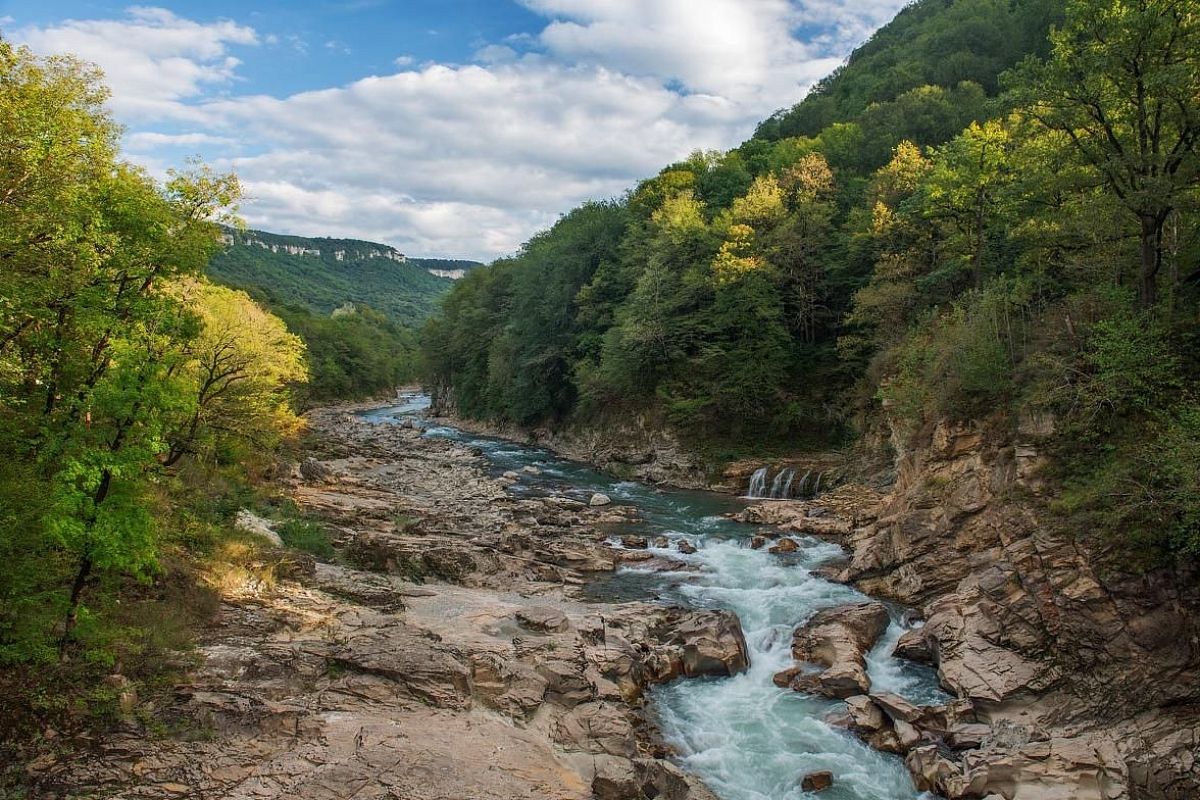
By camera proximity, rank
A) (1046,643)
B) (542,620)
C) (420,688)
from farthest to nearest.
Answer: (542,620) < (1046,643) < (420,688)

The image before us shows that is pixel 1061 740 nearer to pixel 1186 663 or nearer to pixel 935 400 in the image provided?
pixel 1186 663

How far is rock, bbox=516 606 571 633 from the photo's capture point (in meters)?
14.4

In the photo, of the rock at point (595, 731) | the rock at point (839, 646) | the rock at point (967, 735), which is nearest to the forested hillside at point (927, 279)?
the rock at point (967, 735)

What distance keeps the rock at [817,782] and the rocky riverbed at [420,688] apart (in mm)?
1724

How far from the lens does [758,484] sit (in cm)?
3156

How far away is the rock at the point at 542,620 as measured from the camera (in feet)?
47.4

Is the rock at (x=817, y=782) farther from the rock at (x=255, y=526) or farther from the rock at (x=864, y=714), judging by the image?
the rock at (x=255, y=526)

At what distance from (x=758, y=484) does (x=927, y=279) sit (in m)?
12.0

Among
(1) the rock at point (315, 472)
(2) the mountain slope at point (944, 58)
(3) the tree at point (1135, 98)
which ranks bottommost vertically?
(1) the rock at point (315, 472)

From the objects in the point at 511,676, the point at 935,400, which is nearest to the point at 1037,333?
the point at 935,400

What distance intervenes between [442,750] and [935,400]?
17687 mm

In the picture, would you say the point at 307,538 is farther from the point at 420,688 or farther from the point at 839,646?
the point at 839,646

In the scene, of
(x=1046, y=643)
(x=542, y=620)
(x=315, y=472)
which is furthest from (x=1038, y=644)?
(x=315, y=472)

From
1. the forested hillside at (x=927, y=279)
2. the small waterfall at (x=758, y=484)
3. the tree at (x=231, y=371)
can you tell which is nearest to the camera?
the forested hillside at (x=927, y=279)
